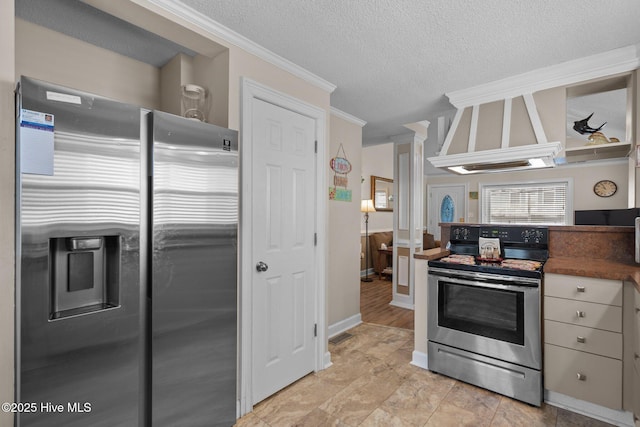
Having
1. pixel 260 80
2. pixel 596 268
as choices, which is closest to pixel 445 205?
pixel 596 268

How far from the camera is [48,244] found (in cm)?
120

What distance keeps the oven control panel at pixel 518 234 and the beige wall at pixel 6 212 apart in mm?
3169

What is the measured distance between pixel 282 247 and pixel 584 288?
2.02m

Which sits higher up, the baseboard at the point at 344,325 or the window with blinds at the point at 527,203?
the window with blinds at the point at 527,203

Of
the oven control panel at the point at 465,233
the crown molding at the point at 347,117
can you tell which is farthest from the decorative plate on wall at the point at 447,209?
the oven control panel at the point at 465,233

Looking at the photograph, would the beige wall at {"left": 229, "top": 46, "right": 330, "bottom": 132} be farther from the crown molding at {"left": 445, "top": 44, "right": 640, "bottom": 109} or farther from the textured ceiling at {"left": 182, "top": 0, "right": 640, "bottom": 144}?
the crown molding at {"left": 445, "top": 44, "right": 640, "bottom": 109}

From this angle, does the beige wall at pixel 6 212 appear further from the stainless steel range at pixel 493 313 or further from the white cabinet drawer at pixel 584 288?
the white cabinet drawer at pixel 584 288

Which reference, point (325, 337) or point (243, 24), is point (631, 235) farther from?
point (243, 24)

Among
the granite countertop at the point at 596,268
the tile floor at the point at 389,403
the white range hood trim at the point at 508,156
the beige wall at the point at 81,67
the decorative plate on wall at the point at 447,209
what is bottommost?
the tile floor at the point at 389,403

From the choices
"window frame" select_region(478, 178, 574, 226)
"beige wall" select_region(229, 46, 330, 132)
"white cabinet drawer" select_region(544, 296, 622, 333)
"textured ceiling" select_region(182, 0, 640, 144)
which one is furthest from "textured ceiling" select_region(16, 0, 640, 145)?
"window frame" select_region(478, 178, 574, 226)

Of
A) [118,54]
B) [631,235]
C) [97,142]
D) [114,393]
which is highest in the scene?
[118,54]

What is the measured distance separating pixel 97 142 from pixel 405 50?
6.39ft

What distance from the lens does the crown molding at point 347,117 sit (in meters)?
3.40

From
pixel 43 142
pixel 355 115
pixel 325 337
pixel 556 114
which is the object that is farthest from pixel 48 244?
pixel 556 114
